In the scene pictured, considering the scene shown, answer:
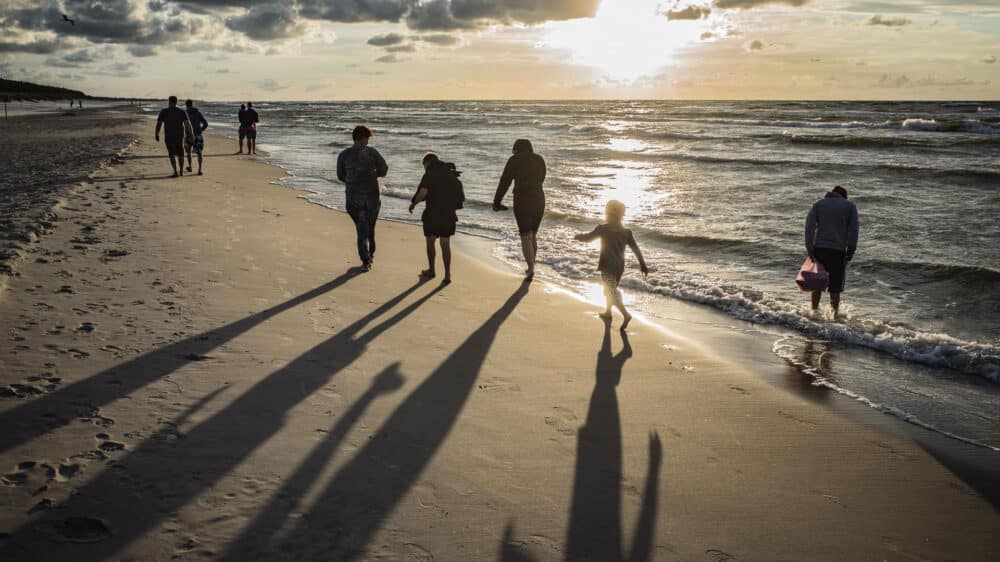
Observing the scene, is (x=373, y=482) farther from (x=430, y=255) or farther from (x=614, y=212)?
(x=430, y=255)

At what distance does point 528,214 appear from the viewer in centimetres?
855

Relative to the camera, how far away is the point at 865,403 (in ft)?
16.8

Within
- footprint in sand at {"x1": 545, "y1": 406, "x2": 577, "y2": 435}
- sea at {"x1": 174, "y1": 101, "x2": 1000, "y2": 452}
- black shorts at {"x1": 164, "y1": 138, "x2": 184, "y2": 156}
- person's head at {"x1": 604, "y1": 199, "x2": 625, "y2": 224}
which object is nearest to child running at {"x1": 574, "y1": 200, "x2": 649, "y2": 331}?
person's head at {"x1": 604, "y1": 199, "x2": 625, "y2": 224}

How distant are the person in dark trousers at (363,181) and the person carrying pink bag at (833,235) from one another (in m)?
5.14

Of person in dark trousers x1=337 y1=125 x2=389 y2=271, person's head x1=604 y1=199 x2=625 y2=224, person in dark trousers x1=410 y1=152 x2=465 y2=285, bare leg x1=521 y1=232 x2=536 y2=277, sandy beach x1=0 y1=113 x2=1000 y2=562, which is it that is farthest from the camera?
bare leg x1=521 y1=232 x2=536 y2=277

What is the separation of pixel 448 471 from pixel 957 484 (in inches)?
123

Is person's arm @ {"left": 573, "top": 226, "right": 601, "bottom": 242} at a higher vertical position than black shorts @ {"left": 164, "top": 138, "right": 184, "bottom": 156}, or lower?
lower

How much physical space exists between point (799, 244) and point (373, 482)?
10.1 m

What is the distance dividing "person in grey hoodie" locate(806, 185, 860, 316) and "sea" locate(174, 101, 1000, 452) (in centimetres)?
60

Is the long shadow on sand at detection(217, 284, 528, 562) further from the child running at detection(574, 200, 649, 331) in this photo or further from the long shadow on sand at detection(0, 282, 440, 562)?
the child running at detection(574, 200, 649, 331)

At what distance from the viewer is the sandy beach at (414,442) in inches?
120

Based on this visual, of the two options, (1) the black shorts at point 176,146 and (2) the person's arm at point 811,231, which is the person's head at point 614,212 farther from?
(1) the black shorts at point 176,146

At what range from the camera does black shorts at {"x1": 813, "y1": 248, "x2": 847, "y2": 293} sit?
23.4ft

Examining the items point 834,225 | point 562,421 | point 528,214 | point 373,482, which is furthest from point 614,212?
point 373,482
